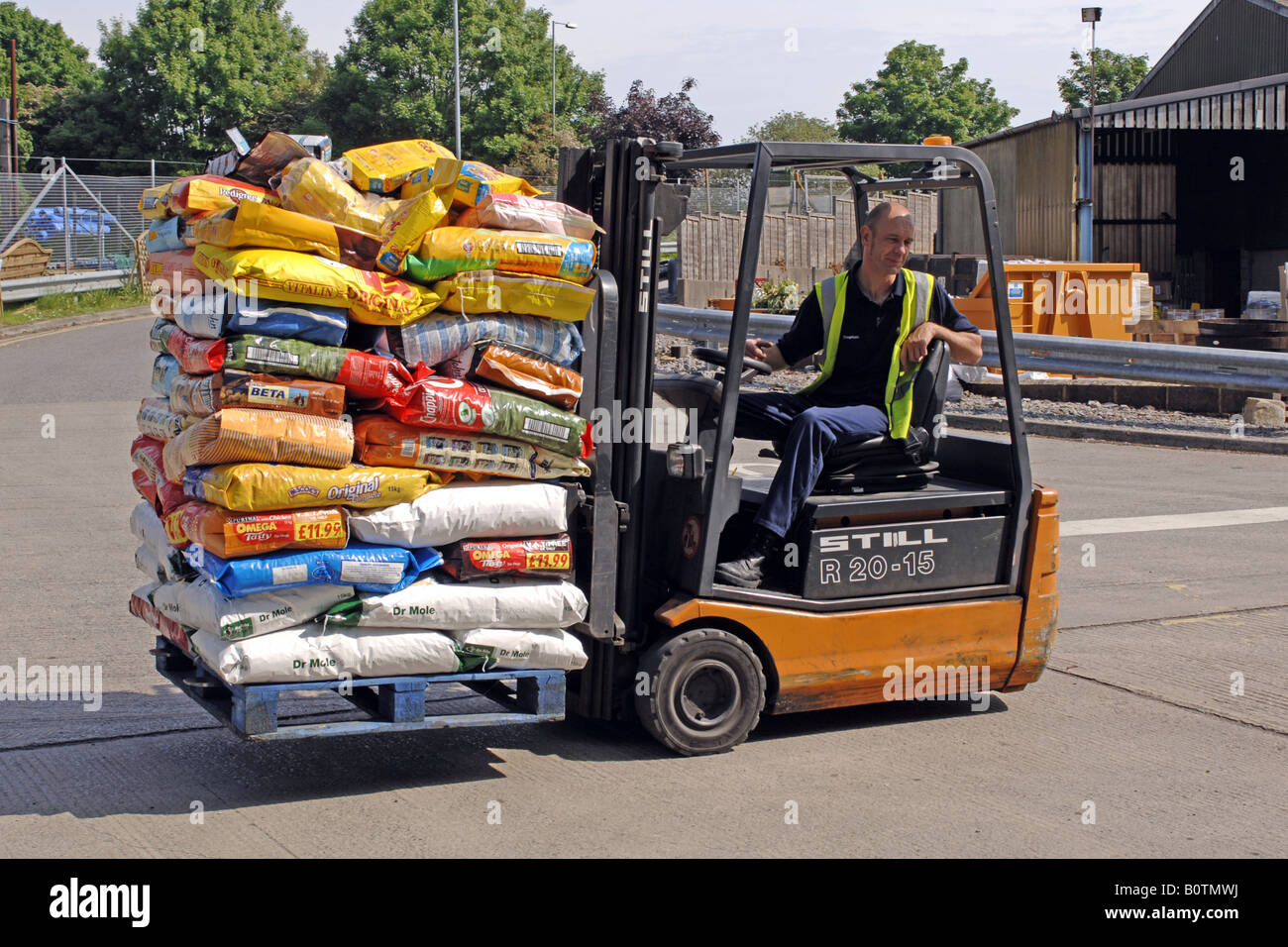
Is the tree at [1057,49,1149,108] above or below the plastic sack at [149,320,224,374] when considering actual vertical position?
above

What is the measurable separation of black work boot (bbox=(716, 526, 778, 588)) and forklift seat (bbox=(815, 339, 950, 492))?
32 cm

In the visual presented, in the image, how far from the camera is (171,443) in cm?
494

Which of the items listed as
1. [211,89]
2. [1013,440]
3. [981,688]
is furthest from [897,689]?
[211,89]

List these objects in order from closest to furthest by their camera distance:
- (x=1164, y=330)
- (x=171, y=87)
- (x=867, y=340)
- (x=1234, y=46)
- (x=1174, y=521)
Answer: (x=867, y=340), (x=1174, y=521), (x=1164, y=330), (x=1234, y=46), (x=171, y=87)

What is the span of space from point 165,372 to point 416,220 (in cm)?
126

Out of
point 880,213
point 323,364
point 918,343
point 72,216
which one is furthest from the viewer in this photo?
point 72,216

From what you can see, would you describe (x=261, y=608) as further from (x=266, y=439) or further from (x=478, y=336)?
(x=478, y=336)

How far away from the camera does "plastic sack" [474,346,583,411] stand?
5.01 m

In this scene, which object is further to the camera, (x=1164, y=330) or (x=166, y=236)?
(x=1164, y=330)

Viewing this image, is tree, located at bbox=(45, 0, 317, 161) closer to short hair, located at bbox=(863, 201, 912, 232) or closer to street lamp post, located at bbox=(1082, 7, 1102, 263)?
street lamp post, located at bbox=(1082, 7, 1102, 263)

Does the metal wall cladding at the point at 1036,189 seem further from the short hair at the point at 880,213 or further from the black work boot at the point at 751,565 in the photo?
the black work boot at the point at 751,565

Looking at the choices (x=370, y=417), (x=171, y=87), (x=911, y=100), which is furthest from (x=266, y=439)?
(x=911, y=100)

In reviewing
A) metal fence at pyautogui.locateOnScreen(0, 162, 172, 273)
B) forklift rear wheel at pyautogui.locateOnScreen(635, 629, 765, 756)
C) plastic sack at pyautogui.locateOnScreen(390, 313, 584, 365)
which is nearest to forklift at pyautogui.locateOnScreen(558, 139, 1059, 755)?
forklift rear wheel at pyautogui.locateOnScreen(635, 629, 765, 756)

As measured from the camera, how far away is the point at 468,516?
4941 mm
